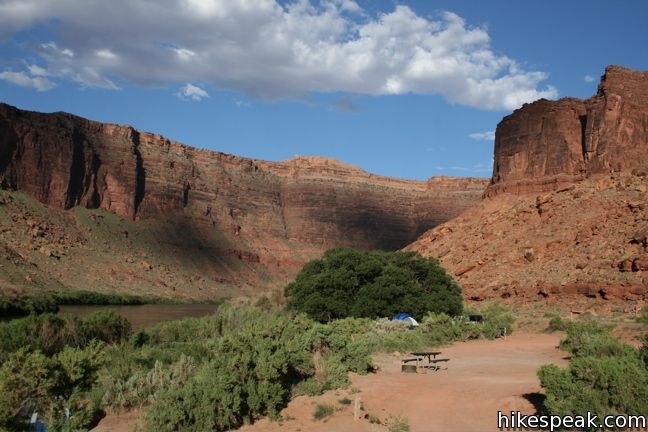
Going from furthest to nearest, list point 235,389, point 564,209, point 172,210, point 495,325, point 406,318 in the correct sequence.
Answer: point 172,210
point 564,209
point 406,318
point 495,325
point 235,389

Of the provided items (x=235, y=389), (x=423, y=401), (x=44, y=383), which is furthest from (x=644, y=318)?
(x=44, y=383)

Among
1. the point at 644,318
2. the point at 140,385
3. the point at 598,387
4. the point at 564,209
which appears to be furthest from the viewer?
the point at 564,209

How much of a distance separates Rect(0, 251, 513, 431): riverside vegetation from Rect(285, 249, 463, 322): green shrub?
9.08 metres

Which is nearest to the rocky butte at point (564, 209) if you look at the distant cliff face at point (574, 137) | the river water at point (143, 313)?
the distant cliff face at point (574, 137)

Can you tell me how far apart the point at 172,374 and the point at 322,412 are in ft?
14.1

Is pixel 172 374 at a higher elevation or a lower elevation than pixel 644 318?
lower

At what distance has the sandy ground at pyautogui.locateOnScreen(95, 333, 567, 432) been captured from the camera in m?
10.8

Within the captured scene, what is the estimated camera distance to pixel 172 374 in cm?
1412

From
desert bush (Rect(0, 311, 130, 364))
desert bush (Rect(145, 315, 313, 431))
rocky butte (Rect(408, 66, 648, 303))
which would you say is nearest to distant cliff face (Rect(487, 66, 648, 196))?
rocky butte (Rect(408, 66, 648, 303))

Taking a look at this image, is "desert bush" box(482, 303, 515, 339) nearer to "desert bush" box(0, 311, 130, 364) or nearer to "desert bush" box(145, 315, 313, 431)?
"desert bush" box(145, 315, 313, 431)

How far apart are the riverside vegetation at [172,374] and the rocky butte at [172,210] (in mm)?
49554

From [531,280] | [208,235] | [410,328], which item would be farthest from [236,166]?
[410,328]

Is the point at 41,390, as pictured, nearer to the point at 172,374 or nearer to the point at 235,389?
the point at 235,389

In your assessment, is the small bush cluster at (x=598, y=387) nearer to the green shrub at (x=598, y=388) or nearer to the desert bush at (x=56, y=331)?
the green shrub at (x=598, y=388)
